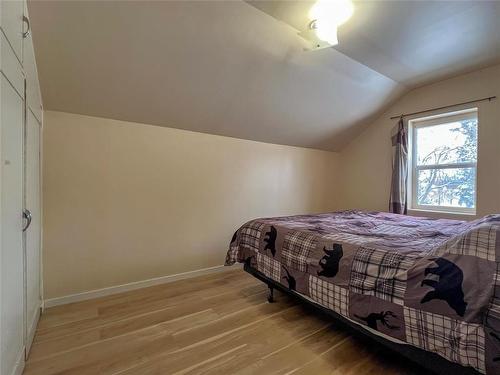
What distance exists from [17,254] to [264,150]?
2.83 metres

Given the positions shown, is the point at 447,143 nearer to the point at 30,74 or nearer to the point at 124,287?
the point at 124,287

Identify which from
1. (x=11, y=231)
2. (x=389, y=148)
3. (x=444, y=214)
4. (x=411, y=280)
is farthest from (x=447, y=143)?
(x=11, y=231)

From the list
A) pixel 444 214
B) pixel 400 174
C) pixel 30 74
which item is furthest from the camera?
pixel 400 174

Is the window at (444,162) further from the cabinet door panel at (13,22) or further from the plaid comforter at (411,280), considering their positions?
the cabinet door panel at (13,22)

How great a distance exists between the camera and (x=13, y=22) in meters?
1.19

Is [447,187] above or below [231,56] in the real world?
below

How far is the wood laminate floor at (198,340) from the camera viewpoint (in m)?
1.43

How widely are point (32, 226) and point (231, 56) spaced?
205cm

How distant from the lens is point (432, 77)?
3133 mm

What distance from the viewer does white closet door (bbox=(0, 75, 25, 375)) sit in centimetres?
104

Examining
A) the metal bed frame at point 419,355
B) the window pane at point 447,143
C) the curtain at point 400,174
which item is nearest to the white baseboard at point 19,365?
the metal bed frame at point 419,355

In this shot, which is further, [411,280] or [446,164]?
[446,164]

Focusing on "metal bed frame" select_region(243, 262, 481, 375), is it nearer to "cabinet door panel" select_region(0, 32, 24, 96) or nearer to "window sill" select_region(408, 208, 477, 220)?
"cabinet door panel" select_region(0, 32, 24, 96)

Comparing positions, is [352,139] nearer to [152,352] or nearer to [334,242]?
[334,242]
